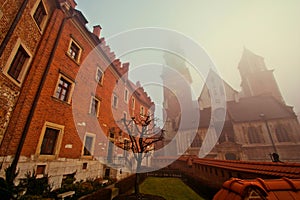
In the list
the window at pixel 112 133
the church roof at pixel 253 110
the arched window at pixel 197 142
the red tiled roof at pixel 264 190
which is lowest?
the red tiled roof at pixel 264 190

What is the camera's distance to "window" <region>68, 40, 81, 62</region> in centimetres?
1091

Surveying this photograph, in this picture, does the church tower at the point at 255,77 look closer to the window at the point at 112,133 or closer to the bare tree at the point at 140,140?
the window at the point at 112,133

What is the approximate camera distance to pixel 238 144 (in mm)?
26906

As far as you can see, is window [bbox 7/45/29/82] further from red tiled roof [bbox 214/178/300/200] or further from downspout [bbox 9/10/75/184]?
A: red tiled roof [bbox 214/178/300/200]

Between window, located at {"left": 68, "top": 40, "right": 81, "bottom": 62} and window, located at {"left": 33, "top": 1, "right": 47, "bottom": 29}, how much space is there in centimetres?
222

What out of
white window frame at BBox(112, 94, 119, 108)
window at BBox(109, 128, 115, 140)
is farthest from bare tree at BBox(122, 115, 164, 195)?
white window frame at BBox(112, 94, 119, 108)

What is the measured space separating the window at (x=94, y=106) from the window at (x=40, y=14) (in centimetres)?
649

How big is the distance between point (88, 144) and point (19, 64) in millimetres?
7198

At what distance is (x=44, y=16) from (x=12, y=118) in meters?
6.83

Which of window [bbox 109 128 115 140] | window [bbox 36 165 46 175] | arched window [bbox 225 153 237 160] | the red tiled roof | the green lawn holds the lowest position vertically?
the green lawn

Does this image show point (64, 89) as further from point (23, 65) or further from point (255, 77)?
point (255, 77)

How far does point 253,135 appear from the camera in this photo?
1129 inches

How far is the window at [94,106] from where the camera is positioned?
1253cm

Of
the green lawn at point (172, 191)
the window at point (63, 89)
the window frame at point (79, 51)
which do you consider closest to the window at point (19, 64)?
the window at point (63, 89)
